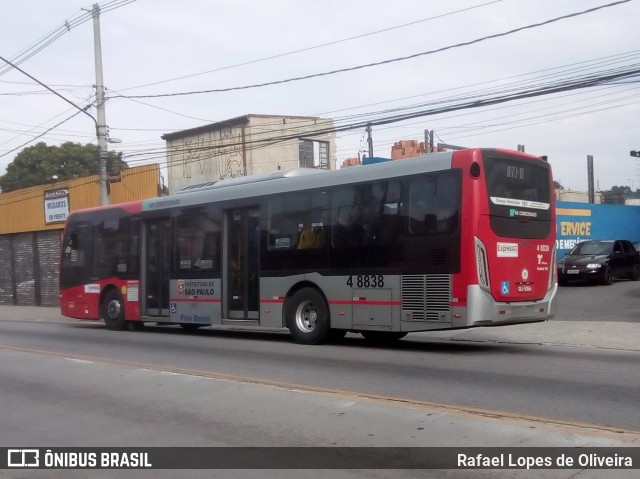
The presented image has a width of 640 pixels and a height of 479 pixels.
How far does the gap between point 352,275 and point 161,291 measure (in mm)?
6479

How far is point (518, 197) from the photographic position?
1290 cm

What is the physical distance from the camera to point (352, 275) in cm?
1386

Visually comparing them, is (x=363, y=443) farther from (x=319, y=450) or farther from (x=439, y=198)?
(x=439, y=198)

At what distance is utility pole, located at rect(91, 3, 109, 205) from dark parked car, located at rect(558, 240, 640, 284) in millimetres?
15870

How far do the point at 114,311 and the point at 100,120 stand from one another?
27.9 ft

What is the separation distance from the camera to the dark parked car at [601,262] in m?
24.6

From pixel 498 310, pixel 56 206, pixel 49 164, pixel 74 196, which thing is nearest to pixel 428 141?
pixel 74 196

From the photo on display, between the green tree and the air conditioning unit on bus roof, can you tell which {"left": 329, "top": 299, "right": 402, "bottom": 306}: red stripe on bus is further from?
the green tree

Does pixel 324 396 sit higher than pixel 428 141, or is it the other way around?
pixel 428 141

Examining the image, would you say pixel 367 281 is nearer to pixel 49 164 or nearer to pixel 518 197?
Answer: pixel 518 197

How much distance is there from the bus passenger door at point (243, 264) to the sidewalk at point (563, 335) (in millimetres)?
3631

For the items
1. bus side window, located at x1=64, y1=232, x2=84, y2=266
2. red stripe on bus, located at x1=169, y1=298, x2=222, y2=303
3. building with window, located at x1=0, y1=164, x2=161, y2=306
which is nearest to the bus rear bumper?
red stripe on bus, located at x1=169, y1=298, x2=222, y2=303

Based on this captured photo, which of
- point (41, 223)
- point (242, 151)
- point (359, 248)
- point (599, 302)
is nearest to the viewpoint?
point (359, 248)

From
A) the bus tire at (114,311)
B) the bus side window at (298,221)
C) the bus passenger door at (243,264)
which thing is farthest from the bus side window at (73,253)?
the bus side window at (298,221)
